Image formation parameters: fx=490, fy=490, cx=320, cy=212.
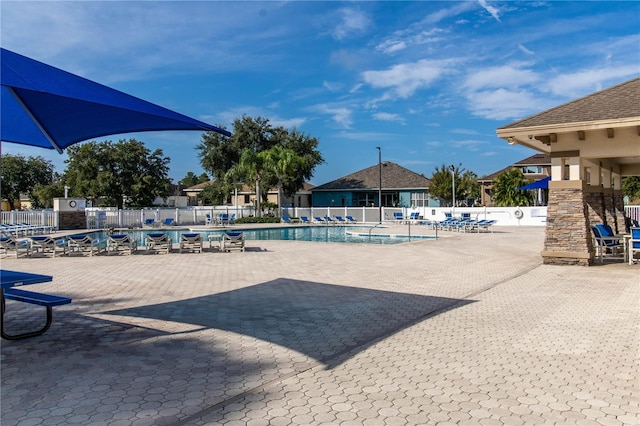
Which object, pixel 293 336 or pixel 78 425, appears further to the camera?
pixel 293 336

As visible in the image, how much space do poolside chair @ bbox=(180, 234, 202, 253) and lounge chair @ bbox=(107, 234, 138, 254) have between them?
1.61 meters

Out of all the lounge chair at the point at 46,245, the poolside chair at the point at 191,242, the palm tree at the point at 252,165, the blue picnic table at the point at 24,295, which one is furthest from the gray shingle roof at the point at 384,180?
the blue picnic table at the point at 24,295

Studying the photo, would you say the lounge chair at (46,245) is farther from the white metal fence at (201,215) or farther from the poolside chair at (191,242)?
the white metal fence at (201,215)

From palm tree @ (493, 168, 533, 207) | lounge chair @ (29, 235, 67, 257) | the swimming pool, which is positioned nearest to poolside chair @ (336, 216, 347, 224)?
the swimming pool

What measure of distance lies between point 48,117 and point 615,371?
7181mm

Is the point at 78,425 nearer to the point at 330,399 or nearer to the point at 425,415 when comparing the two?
the point at 330,399

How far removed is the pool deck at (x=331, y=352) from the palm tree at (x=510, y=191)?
107 feet

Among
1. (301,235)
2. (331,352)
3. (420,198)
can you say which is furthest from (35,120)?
A: (420,198)

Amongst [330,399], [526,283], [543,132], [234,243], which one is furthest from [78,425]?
[234,243]

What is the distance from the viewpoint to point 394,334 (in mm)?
6016

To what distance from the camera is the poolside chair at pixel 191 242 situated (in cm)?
1589

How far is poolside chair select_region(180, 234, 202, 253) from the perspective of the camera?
626 inches

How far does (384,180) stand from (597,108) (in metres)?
39.5

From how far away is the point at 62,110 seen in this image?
20.2ft
